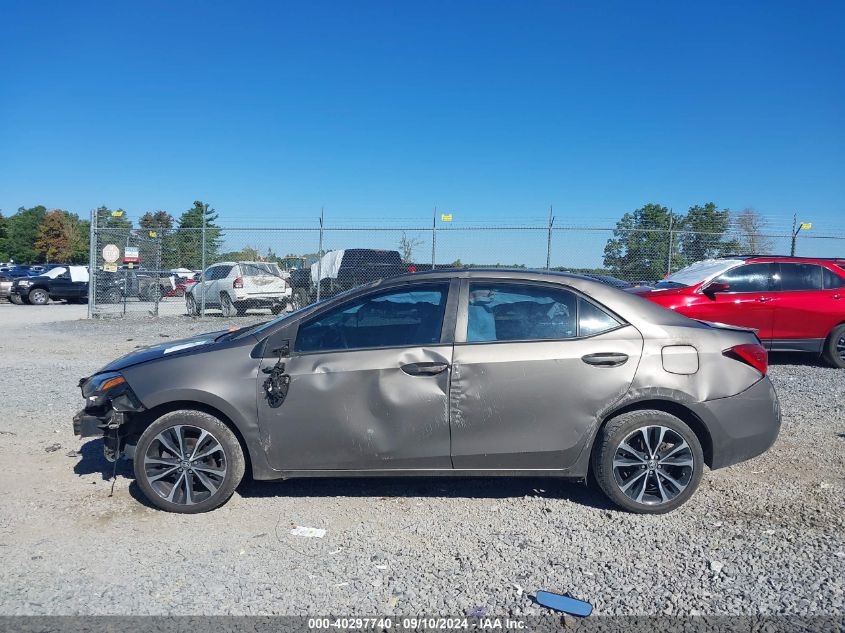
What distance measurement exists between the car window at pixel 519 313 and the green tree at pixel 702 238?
41.6 feet

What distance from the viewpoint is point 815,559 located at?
146 inches

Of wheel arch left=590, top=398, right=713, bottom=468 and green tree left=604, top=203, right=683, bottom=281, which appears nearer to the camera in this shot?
wheel arch left=590, top=398, right=713, bottom=468

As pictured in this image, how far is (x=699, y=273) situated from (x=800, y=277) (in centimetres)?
135

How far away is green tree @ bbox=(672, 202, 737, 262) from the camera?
16.0 meters

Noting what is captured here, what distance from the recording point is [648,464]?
14.0 feet

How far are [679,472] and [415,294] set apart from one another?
81.7 inches

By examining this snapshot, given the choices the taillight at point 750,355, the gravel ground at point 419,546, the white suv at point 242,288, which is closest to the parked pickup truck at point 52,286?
the white suv at point 242,288

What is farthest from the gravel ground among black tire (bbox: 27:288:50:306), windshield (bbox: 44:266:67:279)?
windshield (bbox: 44:266:67:279)

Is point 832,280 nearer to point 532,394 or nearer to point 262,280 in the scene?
point 532,394

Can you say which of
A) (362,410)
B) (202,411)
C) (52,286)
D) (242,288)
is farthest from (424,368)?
(52,286)

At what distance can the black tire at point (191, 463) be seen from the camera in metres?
4.27

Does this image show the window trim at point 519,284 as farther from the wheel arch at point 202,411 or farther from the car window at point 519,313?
the wheel arch at point 202,411

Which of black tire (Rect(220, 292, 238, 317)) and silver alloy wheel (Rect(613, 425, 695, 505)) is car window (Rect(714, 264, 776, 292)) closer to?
silver alloy wheel (Rect(613, 425, 695, 505))

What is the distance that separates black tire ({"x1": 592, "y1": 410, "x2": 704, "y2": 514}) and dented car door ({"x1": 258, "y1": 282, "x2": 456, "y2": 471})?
1040 mm
